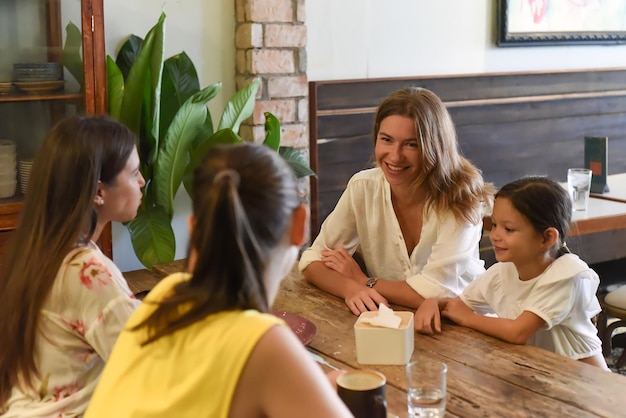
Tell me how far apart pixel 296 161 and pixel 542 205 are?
5.35 ft

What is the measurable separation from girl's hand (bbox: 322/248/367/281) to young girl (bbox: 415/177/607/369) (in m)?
0.32

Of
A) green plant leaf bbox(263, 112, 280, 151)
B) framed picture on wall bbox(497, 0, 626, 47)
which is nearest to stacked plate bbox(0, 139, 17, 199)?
green plant leaf bbox(263, 112, 280, 151)

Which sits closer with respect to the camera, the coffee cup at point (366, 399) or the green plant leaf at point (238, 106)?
the coffee cup at point (366, 399)

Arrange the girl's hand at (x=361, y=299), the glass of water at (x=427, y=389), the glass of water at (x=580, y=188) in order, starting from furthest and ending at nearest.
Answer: the glass of water at (x=580, y=188) → the girl's hand at (x=361, y=299) → the glass of water at (x=427, y=389)

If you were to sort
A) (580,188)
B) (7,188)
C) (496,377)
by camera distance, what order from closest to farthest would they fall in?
1. (496,377)
2. (7,188)
3. (580,188)

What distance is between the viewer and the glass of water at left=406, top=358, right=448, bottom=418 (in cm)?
143

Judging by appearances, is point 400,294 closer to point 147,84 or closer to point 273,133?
point 273,133

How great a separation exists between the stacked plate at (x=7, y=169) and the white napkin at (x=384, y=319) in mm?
1749

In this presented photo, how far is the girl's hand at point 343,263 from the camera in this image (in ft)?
7.38

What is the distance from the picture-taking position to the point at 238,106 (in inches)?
130

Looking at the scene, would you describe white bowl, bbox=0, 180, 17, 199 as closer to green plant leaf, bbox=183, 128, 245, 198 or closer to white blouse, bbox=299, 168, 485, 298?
green plant leaf, bbox=183, 128, 245, 198

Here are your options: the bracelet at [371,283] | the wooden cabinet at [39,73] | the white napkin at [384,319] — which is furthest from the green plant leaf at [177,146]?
the white napkin at [384,319]

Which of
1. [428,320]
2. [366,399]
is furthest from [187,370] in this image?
[428,320]

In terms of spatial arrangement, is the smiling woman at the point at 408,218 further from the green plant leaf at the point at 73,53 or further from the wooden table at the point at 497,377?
the green plant leaf at the point at 73,53
